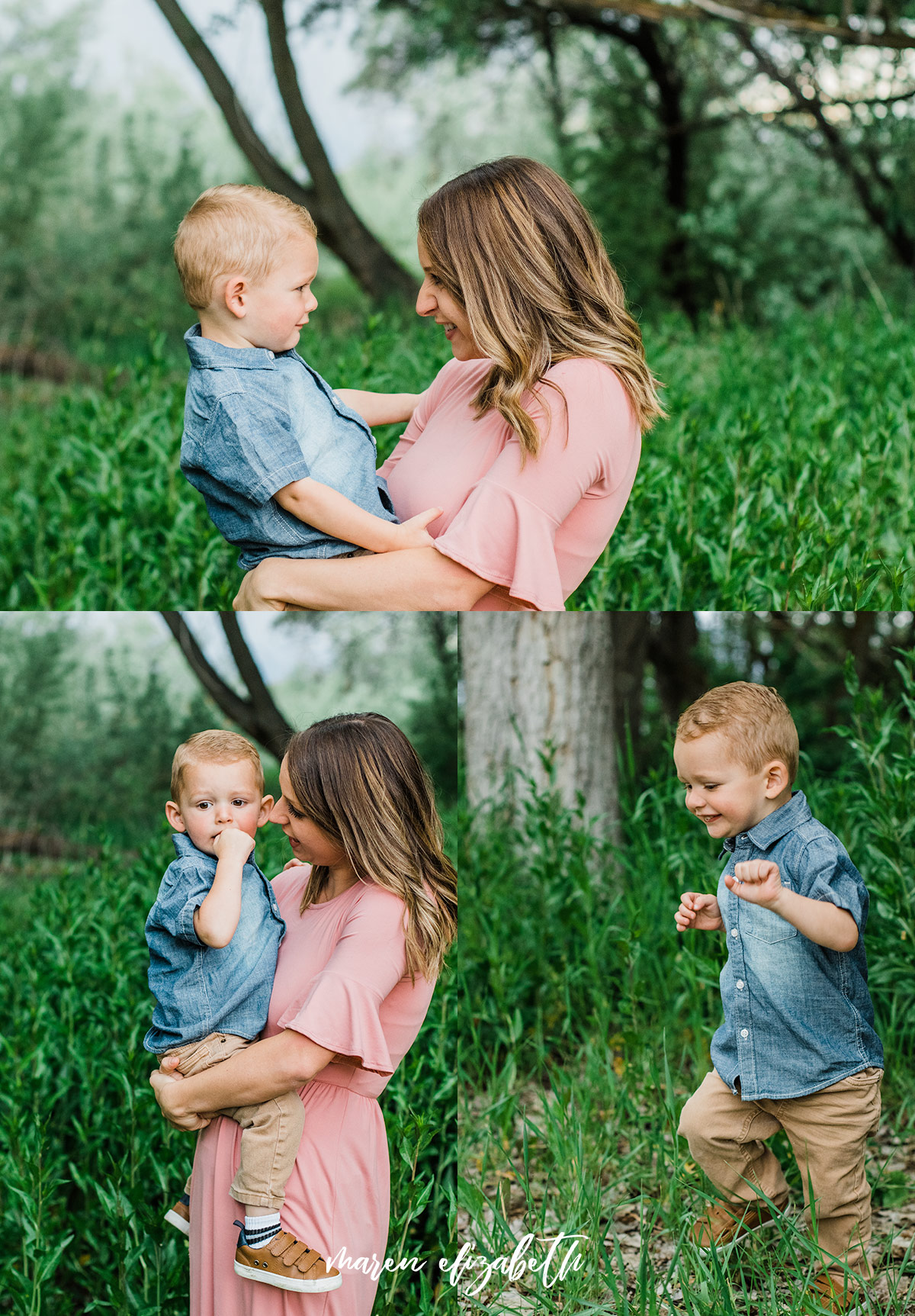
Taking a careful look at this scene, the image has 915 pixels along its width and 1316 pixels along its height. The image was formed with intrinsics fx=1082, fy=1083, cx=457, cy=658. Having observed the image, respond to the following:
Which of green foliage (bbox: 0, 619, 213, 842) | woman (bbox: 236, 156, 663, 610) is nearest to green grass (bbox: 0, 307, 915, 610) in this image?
green foliage (bbox: 0, 619, 213, 842)

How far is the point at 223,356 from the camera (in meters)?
2.04

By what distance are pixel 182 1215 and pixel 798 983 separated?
1.23 m

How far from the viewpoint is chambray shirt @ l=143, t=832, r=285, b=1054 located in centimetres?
189

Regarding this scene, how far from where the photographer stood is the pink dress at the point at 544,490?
2.06 m

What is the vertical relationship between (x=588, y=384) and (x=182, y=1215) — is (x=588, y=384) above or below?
above

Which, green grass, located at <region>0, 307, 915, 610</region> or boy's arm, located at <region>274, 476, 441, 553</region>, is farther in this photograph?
green grass, located at <region>0, 307, 915, 610</region>

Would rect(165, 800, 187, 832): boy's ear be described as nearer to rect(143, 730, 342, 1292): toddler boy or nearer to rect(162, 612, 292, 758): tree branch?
rect(143, 730, 342, 1292): toddler boy

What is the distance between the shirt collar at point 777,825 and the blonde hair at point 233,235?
1343mm

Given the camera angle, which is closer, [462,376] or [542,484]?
[542,484]

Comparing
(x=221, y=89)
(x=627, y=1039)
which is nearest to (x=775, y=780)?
(x=627, y=1039)

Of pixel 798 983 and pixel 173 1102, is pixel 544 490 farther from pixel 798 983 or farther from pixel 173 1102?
pixel 173 1102

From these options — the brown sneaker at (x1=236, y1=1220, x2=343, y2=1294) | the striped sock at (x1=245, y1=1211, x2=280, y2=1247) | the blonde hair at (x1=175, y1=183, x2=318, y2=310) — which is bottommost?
the brown sneaker at (x1=236, y1=1220, x2=343, y2=1294)

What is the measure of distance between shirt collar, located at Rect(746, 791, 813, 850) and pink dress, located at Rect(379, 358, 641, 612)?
56 centimetres

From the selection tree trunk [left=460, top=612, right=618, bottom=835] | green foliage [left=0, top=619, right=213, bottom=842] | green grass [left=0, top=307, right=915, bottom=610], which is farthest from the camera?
green foliage [left=0, top=619, right=213, bottom=842]
